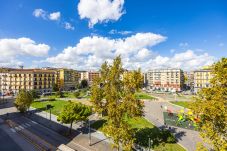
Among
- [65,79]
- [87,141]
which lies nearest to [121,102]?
[87,141]

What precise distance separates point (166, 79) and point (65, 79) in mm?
82337

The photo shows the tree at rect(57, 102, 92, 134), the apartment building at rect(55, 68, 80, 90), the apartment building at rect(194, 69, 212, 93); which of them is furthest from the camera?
the apartment building at rect(55, 68, 80, 90)

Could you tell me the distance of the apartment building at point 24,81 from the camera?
108500mm

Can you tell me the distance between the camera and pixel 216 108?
629 inches

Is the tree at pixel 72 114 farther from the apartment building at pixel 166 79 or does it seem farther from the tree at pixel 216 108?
the apartment building at pixel 166 79

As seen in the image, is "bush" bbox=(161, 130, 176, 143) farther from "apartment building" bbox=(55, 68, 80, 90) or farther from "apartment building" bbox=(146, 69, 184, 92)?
"apartment building" bbox=(146, 69, 184, 92)

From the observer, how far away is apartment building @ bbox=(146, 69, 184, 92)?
151 metres

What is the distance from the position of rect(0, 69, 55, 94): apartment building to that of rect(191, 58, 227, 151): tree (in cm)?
10645

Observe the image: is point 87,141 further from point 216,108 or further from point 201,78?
point 201,78

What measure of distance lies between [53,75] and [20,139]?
87105mm

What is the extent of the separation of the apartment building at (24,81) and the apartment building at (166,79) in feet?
301

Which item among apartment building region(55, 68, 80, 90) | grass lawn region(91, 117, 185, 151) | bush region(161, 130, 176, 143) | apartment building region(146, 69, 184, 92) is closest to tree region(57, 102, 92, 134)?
grass lawn region(91, 117, 185, 151)

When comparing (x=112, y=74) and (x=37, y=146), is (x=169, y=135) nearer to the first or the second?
(x=112, y=74)

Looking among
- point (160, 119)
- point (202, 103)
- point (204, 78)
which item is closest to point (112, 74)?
point (202, 103)
